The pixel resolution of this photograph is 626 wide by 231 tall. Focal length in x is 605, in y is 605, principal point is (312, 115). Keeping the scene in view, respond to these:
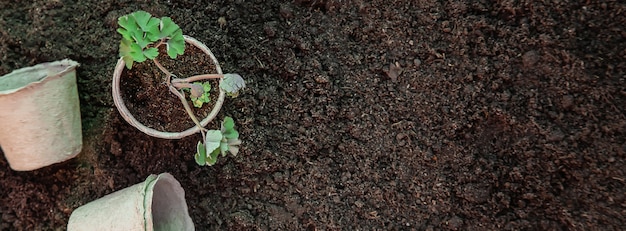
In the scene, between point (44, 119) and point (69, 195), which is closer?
point (44, 119)

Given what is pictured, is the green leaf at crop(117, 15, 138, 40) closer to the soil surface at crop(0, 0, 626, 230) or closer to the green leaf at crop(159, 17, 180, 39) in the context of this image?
the green leaf at crop(159, 17, 180, 39)

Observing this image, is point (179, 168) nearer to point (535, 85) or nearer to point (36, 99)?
point (36, 99)

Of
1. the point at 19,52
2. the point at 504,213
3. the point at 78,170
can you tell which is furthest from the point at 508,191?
the point at 19,52

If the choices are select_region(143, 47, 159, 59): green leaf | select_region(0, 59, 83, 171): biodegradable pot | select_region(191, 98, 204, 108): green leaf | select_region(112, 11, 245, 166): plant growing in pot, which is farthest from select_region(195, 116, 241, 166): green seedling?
select_region(0, 59, 83, 171): biodegradable pot

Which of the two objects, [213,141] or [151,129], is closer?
[213,141]

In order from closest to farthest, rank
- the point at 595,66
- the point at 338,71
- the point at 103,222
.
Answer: the point at 103,222, the point at 595,66, the point at 338,71

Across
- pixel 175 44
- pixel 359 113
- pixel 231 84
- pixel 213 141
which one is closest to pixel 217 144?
pixel 213 141

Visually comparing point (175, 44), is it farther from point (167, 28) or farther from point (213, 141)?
point (213, 141)
